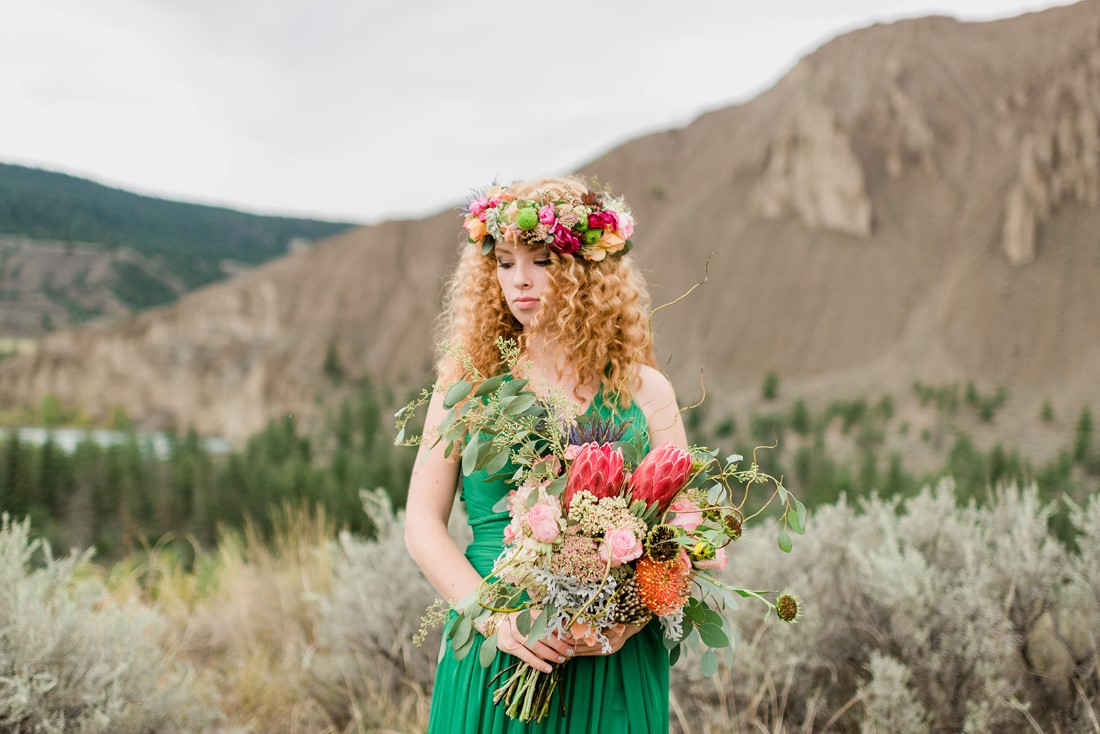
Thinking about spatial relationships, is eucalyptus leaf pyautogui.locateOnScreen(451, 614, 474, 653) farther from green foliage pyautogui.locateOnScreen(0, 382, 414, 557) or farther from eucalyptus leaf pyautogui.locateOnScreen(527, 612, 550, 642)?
green foliage pyautogui.locateOnScreen(0, 382, 414, 557)

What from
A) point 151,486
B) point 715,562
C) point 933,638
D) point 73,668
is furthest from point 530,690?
point 151,486

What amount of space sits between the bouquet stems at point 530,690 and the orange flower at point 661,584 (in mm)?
295

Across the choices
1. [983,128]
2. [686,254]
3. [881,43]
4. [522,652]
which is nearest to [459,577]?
[522,652]

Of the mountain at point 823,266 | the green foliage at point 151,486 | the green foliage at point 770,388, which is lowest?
the green foliage at point 151,486

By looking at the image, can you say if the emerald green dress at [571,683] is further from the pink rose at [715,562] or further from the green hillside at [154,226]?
the green hillside at [154,226]

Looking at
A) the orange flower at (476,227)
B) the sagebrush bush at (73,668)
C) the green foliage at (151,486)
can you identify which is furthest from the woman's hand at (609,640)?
the green foliage at (151,486)

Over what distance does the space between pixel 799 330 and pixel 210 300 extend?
3813 centimetres

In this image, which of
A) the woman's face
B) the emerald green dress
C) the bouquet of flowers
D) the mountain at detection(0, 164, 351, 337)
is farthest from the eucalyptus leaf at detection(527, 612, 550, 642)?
the mountain at detection(0, 164, 351, 337)

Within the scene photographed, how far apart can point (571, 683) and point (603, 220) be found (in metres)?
1.10

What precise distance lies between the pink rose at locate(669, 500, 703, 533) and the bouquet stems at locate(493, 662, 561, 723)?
0.41 meters

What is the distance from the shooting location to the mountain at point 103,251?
159ft

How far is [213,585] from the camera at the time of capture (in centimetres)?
516

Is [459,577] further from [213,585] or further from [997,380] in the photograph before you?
[997,380]

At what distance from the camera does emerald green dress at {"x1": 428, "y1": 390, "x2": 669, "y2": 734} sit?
1725 millimetres
